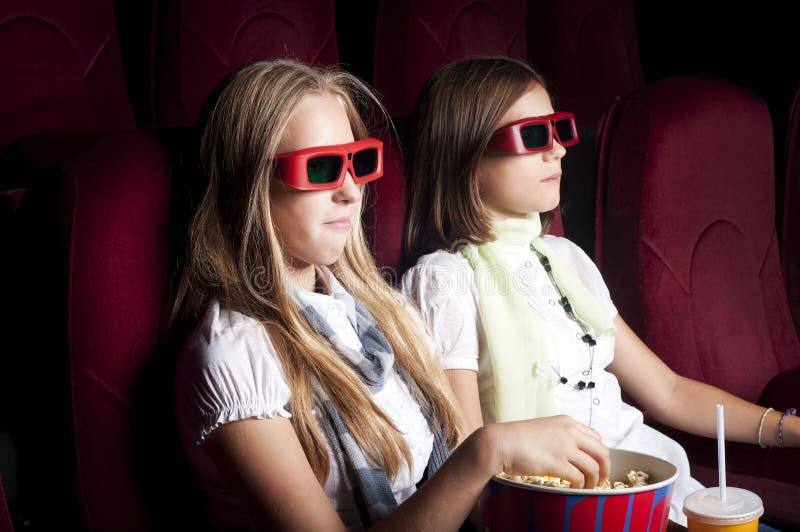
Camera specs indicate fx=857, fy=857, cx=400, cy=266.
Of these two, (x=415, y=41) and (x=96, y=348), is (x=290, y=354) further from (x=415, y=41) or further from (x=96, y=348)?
(x=415, y=41)

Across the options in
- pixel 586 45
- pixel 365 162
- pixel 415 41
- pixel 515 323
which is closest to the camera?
pixel 365 162

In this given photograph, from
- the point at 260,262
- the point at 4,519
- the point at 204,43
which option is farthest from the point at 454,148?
the point at 204,43

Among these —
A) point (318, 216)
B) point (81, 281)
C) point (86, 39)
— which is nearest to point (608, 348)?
point (318, 216)

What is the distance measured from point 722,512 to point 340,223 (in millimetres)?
492

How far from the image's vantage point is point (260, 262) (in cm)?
95

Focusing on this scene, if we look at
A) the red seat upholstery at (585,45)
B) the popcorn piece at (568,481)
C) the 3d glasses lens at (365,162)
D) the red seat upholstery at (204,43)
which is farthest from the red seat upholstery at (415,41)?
the popcorn piece at (568,481)

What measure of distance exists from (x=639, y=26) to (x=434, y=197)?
1.56 m

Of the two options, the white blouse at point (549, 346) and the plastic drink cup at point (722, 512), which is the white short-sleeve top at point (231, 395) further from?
the plastic drink cup at point (722, 512)

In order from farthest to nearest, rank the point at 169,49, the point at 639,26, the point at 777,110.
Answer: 1. the point at 639,26
2. the point at 777,110
3. the point at 169,49

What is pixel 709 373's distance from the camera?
146 cm

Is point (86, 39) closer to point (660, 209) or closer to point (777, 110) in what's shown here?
point (660, 209)

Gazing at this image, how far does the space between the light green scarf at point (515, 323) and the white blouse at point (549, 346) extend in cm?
2

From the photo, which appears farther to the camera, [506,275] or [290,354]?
[506,275]

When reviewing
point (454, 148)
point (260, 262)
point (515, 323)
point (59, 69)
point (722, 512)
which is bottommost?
point (722, 512)
